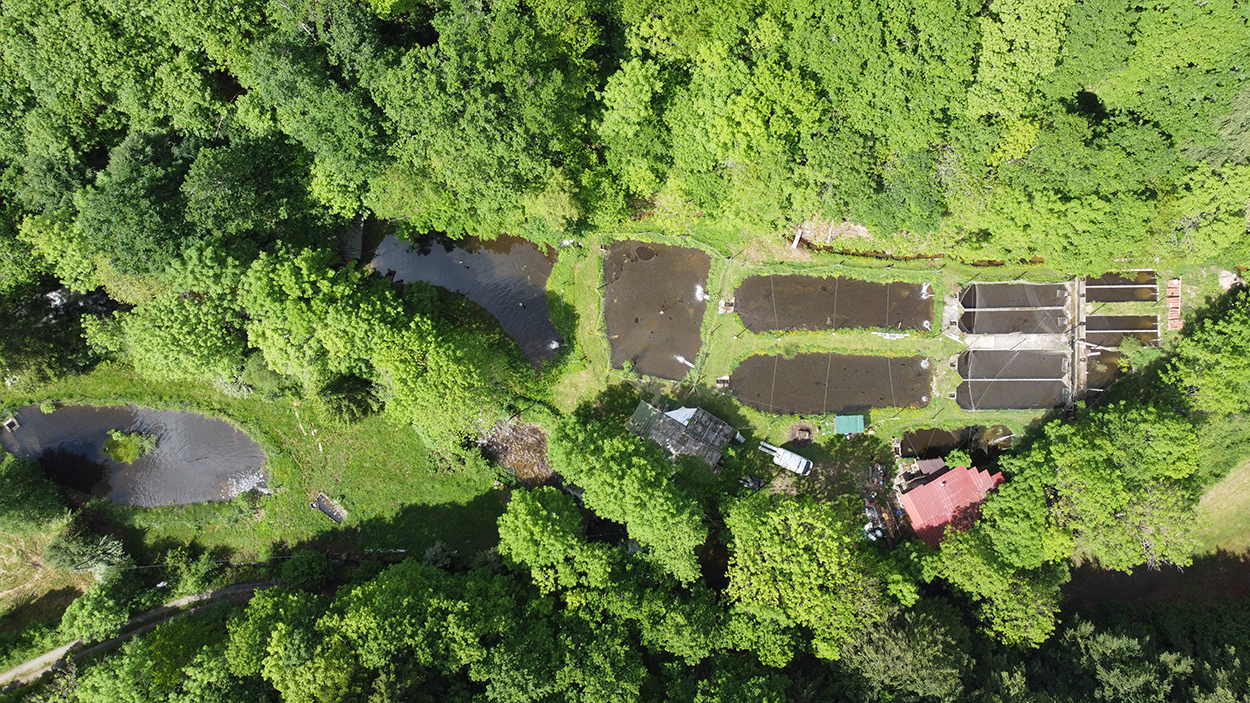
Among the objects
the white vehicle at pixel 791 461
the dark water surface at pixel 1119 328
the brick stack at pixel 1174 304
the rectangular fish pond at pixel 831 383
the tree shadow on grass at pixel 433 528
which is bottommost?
the tree shadow on grass at pixel 433 528

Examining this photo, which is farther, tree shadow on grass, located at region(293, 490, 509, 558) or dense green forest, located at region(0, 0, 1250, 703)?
tree shadow on grass, located at region(293, 490, 509, 558)

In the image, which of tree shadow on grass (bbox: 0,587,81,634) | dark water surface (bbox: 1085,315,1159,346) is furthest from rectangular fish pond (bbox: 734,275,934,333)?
Result: tree shadow on grass (bbox: 0,587,81,634)

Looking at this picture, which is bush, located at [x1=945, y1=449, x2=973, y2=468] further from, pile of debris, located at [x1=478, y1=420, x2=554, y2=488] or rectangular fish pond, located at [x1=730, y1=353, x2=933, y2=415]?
pile of debris, located at [x1=478, y1=420, x2=554, y2=488]

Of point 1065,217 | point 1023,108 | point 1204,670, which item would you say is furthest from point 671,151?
point 1204,670

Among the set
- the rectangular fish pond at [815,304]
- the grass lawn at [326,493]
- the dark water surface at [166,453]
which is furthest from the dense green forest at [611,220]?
the rectangular fish pond at [815,304]

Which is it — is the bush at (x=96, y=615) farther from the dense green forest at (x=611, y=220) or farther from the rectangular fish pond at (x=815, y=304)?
the rectangular fish pond at (x=815, y=304)

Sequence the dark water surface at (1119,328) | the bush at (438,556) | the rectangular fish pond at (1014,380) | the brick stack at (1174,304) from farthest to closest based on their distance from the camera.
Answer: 1. the rectangular fish pond at (1014,380)
2. the dark water surface at (1119,328)
3. the brick stack at (1174,304)
4. the bush at (438,556)

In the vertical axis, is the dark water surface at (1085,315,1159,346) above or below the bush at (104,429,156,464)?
above
